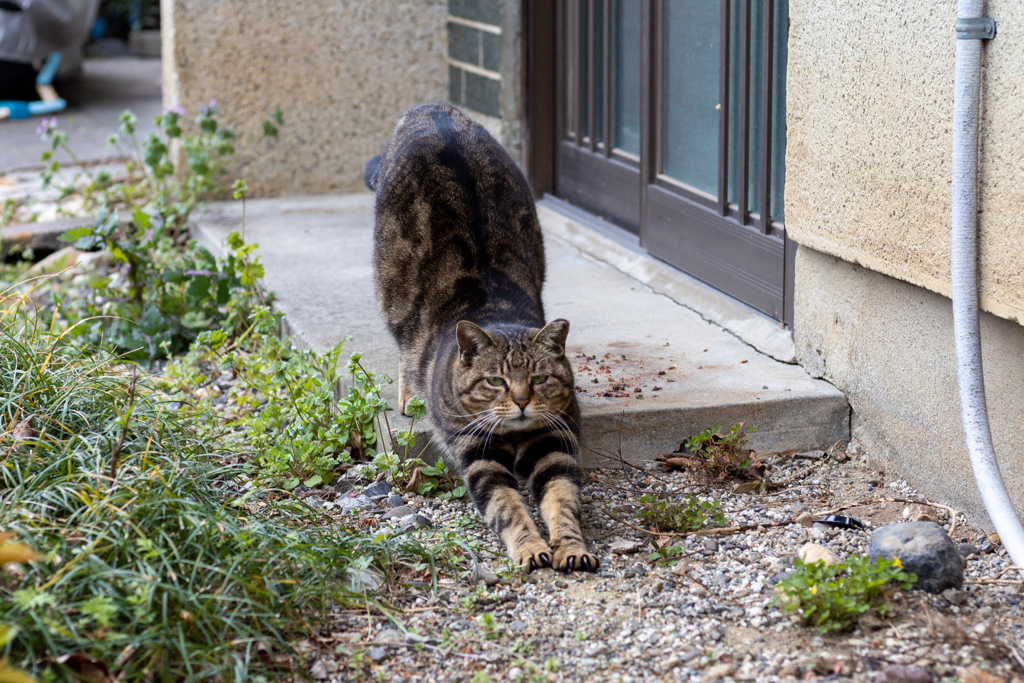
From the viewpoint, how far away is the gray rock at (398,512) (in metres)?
2.87

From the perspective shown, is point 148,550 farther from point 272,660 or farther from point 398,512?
point 398,512

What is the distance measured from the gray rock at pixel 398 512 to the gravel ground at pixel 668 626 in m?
0.16

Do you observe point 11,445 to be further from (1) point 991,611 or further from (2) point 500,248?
(1) point 991,611

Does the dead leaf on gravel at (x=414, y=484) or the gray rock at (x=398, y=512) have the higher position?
the dead leaf on gravel at (x=414, y=484)

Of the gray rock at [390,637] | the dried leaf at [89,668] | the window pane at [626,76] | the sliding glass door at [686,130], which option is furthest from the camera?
the window pane at [626,76]

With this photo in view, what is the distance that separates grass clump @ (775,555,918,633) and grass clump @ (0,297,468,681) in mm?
847

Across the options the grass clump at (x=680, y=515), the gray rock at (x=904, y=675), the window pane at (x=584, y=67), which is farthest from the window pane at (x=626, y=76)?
the gray rock at (x=904, y=675)

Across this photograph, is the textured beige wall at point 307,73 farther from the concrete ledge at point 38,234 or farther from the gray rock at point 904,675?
the gray rock at point 904,675

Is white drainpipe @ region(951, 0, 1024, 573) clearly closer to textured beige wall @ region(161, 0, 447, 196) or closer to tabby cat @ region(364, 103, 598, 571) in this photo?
tabby cat @ region(364, 103, 598, 571)

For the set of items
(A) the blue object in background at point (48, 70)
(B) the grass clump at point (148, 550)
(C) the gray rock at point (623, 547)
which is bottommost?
(C) the gray rock at point (623, 547)

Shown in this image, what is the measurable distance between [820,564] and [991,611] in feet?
1.38

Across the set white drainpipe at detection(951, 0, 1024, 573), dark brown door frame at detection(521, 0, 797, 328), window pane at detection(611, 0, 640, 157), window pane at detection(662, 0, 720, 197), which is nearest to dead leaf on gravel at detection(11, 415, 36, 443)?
white drainpipe at detection(951, 0, 1024, 573)

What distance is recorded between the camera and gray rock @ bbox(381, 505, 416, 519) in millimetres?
2869

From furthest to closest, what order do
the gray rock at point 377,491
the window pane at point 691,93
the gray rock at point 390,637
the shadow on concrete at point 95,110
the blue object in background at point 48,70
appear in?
the blue object in background at point 48,70 < the shadow on concrete at point 95,110 < the window pane at point 691,93 < the gray rock at point 377,491 < the gray rock at point 390,637
